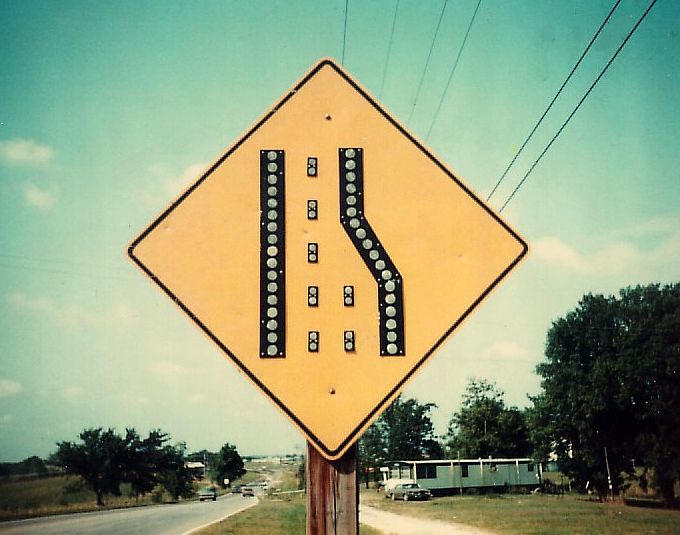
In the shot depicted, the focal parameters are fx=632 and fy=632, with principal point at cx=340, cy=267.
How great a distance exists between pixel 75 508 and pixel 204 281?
51.1m

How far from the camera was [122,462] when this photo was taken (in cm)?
5369

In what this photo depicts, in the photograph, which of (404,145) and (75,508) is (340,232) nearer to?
(404,145)

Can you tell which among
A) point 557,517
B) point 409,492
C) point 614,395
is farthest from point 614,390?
point 409,492

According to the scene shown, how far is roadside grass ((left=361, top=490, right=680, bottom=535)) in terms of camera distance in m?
26.0

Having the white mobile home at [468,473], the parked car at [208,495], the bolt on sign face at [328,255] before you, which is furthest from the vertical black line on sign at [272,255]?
the parked car at [208,495]

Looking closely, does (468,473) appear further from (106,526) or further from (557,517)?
(106,526)

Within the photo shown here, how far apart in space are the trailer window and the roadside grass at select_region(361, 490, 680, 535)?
469cm

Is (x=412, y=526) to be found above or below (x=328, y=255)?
below

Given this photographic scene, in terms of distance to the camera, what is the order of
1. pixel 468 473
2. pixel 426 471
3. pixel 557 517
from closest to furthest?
pixel 557 517, pixel 426 471, pixel 468 473

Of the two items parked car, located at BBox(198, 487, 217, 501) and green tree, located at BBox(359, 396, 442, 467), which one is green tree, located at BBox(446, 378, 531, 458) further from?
parked car, located at BBox(198, 487, 217, 501)

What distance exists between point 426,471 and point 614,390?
15.6 m

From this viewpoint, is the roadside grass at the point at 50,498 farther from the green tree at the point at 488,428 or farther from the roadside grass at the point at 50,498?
the green tree at the point at 488,428

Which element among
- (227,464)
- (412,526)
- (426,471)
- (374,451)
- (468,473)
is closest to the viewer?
(412,526)

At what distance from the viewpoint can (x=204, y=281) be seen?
227 centimetres
